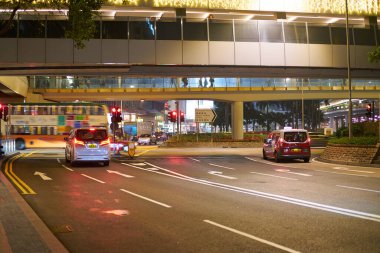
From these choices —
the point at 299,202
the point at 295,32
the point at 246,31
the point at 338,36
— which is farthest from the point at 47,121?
the point at 299,202

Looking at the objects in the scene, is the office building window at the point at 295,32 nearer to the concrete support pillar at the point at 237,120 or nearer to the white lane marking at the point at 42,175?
the white lane marking at the point at 42,175

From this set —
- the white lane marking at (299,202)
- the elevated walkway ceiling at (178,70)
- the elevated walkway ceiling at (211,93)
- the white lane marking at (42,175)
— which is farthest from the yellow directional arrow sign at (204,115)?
the white lane marking at (299,202)

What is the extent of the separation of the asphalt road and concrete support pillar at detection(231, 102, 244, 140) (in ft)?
136

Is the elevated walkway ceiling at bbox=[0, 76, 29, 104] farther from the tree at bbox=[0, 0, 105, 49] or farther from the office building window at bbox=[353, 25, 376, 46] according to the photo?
the office building window at bbox=[353, 25, 376, 46]

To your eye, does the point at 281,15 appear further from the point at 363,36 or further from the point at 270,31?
the point at 363,36

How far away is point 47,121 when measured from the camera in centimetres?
4078

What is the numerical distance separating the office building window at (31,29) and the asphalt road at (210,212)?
29.7 feet

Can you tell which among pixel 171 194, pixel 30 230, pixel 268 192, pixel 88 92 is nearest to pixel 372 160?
pixel 268 192

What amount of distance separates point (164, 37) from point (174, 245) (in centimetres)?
1912

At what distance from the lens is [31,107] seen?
132ft

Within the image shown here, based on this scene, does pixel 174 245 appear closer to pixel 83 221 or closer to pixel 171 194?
pixel 83 221

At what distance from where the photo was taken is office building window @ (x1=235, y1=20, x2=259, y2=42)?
26.2 m

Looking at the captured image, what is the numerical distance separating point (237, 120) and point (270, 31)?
34380 millimetres

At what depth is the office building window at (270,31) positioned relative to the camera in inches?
1036
